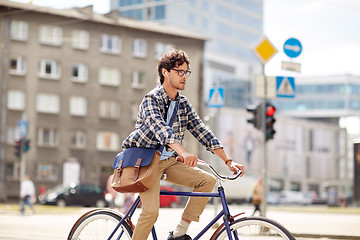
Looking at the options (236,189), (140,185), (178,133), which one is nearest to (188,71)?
(178,133)

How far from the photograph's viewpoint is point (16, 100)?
47219mm

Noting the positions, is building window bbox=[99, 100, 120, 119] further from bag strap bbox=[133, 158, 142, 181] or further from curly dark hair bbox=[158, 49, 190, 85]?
bag strap bbox=[133, 158, 142, 181]

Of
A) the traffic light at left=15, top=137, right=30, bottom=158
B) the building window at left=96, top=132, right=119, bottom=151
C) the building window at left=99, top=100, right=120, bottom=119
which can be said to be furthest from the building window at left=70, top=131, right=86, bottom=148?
the traffic light at left=15, top=137, right=30, bottom=158

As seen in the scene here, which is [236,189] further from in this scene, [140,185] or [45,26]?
[140,185]

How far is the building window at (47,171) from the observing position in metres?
47.5

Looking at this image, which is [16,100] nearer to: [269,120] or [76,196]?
[76,196]

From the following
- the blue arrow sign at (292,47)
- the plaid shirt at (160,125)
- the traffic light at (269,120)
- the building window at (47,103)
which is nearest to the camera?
the plaid shirt at (160,125)

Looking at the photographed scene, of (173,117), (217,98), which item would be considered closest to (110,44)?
(217,98)

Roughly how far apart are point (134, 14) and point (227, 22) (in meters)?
16.7

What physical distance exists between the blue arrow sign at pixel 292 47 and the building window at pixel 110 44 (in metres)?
39.9

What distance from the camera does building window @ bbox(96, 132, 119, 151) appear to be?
51344mm

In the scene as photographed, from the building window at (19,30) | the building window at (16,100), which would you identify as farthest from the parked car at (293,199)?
the building window at (19,30)

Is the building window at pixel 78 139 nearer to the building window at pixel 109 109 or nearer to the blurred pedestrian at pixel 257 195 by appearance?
the building window at pixel 109 109

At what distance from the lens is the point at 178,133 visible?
4.52 m
